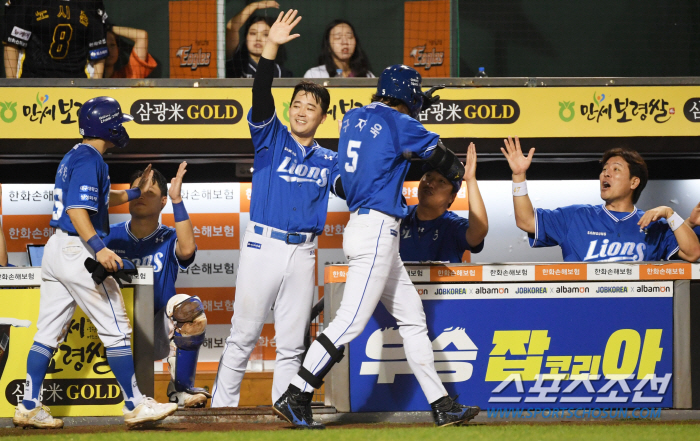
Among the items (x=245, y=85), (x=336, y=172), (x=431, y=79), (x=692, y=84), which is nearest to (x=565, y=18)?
(x=692, y=84)

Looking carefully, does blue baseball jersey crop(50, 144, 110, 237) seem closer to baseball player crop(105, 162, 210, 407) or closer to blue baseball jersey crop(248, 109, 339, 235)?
blue baseball jersey crop(248, 109, 339, 235)

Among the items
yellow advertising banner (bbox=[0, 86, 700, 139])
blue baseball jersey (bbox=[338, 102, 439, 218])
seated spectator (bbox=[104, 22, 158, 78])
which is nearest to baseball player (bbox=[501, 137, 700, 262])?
Result: blue baseball jersey (bbox=[338, 102, 439, 218])

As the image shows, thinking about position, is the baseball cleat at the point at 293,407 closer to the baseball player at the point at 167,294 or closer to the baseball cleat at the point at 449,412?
the baseball cleat at the point at 449,412

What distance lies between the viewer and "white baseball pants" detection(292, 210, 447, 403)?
10.4ft

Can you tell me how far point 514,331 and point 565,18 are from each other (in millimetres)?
4180

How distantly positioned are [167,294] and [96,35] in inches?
104

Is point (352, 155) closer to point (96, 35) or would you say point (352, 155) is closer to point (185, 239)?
point (185, 239)

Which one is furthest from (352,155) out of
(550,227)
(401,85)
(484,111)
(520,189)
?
(484,111)

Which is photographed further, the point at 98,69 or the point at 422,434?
the point at 98,69

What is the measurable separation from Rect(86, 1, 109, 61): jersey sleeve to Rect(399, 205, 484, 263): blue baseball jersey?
10.9ft

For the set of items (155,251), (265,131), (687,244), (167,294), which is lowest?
(167,294)

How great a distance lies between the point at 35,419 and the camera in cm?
333

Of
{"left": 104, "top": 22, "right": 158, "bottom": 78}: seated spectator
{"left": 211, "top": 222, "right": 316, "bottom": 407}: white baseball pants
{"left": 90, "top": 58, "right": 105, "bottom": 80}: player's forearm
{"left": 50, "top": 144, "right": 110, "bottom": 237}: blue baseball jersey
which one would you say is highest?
{"left": 104, "top": 22, "right": 158, "bottom": 78}: seated spectator

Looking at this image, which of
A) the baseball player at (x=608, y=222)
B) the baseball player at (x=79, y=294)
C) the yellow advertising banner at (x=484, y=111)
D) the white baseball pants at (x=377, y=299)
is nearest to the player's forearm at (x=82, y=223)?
the baseball player at (x=79, y=294)
